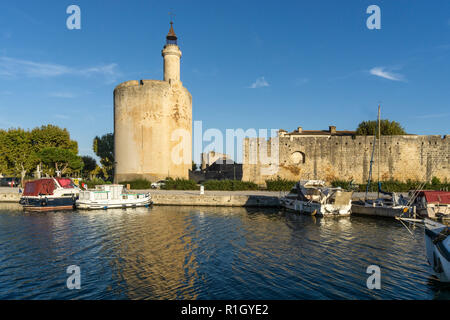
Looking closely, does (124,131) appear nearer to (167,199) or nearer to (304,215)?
(167,199)

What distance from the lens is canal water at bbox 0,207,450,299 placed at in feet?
24.9

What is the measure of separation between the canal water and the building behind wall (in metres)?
17.1

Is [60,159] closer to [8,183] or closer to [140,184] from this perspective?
[8,183]

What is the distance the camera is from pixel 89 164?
189ft

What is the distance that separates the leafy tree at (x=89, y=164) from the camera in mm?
56981

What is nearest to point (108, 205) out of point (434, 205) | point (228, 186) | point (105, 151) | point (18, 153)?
point (228, 186)

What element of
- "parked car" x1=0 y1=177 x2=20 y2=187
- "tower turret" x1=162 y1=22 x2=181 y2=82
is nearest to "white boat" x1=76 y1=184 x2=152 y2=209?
"tower turret" x1=162 y1=22 x2=181 y2=82

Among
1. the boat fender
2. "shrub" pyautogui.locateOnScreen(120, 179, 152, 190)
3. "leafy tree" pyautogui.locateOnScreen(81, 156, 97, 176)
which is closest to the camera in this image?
the boat fender

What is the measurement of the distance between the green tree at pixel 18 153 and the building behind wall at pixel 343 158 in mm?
31797

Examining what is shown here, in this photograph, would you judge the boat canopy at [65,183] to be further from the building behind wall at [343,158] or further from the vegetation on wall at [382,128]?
the vegetation on wall at [382,128]

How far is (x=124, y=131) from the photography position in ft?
129

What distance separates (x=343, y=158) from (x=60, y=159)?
1476 inches

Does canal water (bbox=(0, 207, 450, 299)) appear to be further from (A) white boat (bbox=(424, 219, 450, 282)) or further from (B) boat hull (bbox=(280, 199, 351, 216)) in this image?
(B) boat hull (bbox=(280, 199, 351, 216))
